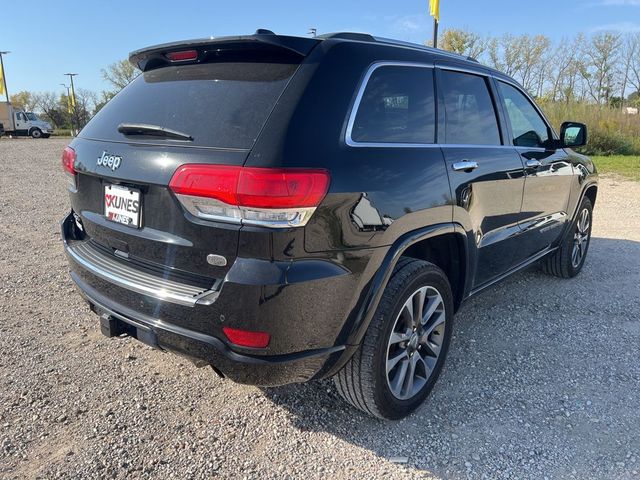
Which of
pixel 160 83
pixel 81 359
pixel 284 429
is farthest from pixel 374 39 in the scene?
pixel 81 359

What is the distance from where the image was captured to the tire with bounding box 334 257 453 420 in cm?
233

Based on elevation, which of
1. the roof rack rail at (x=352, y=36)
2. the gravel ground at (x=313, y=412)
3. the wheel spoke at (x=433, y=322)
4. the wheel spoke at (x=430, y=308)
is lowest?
the gravel ground at (x=313, y=412)

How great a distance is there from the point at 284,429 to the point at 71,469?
3.20 ft

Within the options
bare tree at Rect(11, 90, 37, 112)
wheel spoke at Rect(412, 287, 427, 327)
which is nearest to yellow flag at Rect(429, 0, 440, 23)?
wheel spoke at Rect(412, 287, 427, 327)

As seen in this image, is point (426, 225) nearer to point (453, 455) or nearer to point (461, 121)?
point (461, 121)

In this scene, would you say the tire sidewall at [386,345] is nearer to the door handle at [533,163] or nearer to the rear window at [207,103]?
the rear window at [207,103]

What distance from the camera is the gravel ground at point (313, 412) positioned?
2293 mm

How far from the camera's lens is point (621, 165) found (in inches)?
589

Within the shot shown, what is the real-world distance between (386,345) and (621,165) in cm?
1555

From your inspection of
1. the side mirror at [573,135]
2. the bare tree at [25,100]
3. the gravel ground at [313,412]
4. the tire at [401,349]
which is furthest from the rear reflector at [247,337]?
the bare tree at [25,100]

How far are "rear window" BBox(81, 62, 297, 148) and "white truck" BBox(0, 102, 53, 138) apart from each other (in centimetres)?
4059

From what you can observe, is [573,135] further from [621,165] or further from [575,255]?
[621,165]

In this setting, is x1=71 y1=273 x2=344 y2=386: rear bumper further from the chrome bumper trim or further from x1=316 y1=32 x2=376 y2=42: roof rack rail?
x1=316 y1=32 x2=376 y2=42: roof rack rail

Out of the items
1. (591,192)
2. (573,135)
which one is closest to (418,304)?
(573,135)
